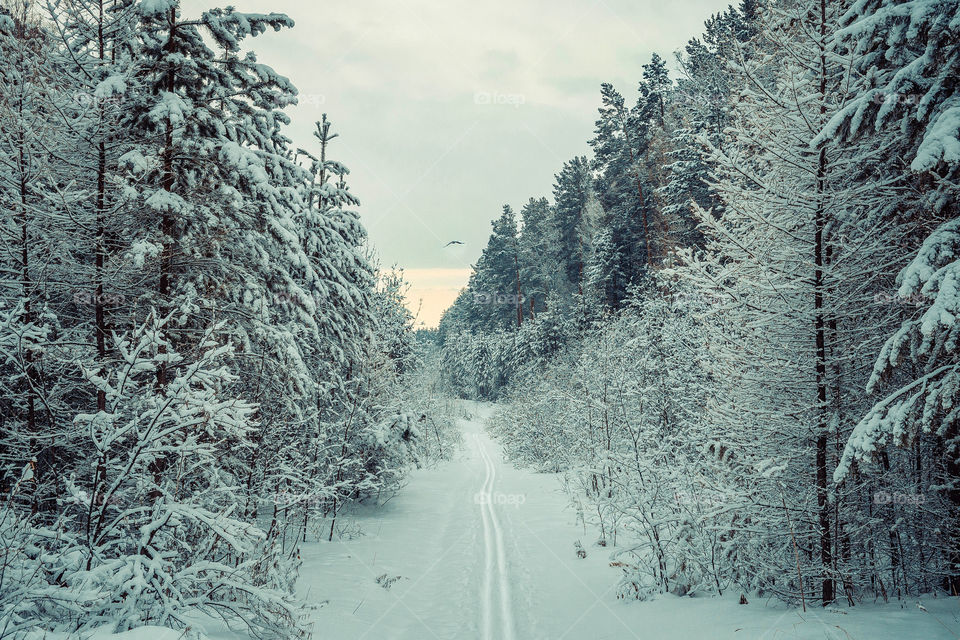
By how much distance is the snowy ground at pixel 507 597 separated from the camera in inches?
212

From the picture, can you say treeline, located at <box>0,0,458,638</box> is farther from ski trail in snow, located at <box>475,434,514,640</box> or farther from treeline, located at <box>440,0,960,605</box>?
treeline, located at <box>440,0,960,605</box>

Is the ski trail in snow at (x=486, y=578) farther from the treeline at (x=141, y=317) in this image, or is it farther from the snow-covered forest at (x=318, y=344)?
the treeline at (x=141, y=317)

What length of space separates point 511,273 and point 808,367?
5551 cm

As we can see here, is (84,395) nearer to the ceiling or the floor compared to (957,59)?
nearer to the floor

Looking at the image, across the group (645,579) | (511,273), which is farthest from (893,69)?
(511,273)

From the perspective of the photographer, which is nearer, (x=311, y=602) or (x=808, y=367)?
(x=808, y=367)

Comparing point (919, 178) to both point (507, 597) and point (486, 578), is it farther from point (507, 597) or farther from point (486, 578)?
point (486, 578)

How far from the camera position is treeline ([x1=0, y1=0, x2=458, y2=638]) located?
4578 mm

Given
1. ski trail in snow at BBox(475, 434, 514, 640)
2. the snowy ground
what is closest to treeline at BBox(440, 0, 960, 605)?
the snowy ground

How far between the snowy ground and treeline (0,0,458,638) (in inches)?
66.7

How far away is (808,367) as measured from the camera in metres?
6.25

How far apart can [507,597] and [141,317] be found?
26.3 ft

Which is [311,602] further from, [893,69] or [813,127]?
[893,69]

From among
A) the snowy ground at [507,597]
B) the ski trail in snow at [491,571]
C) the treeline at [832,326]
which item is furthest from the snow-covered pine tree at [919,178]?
the ski trail in snow at [491,571]
